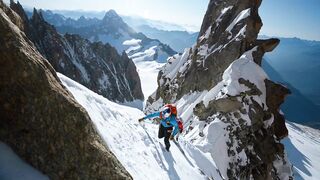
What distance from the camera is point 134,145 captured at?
16125 mm

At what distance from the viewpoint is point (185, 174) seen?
1766cm

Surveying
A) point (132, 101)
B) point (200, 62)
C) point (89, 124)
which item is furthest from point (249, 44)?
point (132, 101)

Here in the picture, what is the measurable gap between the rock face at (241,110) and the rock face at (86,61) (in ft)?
252

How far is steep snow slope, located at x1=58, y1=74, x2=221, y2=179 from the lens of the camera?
1417cm

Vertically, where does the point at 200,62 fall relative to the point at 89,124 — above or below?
below

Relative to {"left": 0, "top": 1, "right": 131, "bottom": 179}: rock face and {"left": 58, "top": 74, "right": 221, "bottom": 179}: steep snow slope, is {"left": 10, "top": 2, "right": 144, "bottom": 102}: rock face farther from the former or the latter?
{"left": 0, "top": 1, "right": 131, "bottom": 179}: rock face

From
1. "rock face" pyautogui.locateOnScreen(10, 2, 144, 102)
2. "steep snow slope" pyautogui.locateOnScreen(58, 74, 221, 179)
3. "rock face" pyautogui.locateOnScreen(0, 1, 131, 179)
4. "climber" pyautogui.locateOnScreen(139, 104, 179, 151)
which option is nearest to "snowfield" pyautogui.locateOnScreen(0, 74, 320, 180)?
"steep snow slope" pyautogui.locateOnScreen(58, 74, 221, 179)

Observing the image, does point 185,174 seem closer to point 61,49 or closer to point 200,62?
point 200,62

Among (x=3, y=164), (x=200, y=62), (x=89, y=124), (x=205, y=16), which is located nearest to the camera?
(x=3, y=164)

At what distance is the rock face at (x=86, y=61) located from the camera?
371 feet

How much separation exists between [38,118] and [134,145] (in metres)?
7.92

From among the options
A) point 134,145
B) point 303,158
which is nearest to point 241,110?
point 134,145

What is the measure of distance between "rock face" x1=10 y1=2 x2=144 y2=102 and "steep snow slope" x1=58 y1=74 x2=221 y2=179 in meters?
93.6

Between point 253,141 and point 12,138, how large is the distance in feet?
90.4
